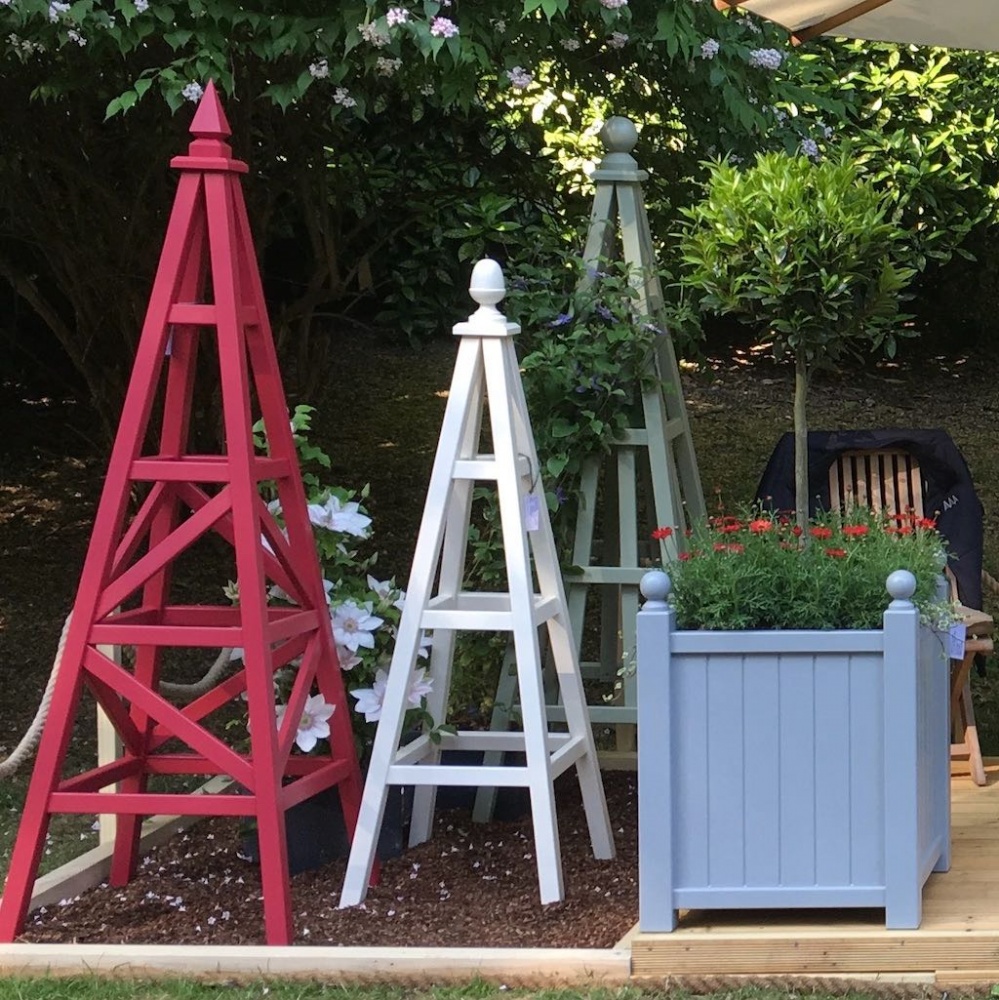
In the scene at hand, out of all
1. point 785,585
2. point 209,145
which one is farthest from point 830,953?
point 209,145

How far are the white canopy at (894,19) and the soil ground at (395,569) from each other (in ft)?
3.70

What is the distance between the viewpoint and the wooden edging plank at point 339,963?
298 cm

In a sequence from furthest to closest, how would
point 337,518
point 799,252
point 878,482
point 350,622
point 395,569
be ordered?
1. point 395,569
2. point 878,482
3. point 337,518
4. point 350,622
5. point 799,252

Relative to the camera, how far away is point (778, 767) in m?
2.95

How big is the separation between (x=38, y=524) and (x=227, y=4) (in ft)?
14.3

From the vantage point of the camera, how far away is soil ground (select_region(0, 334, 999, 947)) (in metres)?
3.37

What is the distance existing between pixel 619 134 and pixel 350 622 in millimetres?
1584

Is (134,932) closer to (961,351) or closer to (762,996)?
(762,996)

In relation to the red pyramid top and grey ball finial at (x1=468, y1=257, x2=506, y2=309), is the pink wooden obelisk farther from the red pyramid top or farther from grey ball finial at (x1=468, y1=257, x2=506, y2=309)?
grey ball finial at (x1=468, y1=257, x2=506, y2=309)

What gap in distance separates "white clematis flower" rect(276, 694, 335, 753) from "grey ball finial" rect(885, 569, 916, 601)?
1.40 meters

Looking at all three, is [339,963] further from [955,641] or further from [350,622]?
[955,641]

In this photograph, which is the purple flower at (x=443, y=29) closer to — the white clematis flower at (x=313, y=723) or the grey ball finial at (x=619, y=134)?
the grey ball finial at (x=619, y=134)

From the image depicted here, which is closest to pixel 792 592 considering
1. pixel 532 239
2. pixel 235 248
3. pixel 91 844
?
pixel 235 248

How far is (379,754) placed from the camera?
3426 millimetres
